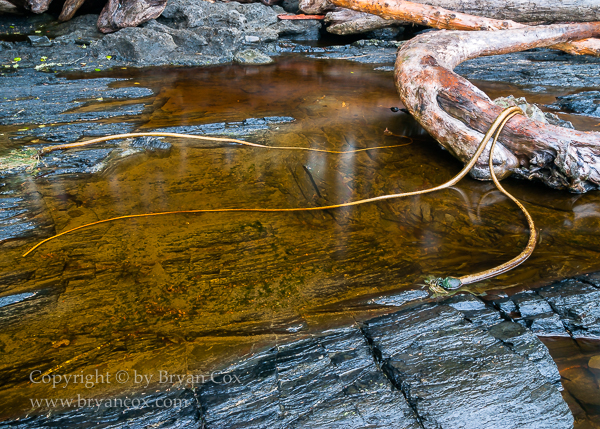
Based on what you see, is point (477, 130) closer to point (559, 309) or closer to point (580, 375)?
point (559, 309)

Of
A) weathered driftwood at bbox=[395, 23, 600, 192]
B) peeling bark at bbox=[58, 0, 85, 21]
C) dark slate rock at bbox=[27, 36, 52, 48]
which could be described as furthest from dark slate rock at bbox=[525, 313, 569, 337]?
peeling bark at bbox=[58, 0, 85, 21]

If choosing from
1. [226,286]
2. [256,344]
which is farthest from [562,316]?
[226,286]

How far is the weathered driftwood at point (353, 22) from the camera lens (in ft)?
30.0

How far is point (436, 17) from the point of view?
7.08 m

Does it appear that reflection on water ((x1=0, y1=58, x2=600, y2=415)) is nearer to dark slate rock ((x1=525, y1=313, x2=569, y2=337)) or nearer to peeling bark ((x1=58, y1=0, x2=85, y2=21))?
dark slate rock ((x1=525, y1=313, x2=569, y2=337))

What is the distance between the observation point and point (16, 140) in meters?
4.19

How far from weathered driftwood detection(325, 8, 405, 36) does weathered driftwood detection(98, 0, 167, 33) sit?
406 centimetres

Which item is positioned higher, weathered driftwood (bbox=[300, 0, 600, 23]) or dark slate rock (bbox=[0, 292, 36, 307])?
weathered driftwood (bbox=[300, 0, 600, 23])

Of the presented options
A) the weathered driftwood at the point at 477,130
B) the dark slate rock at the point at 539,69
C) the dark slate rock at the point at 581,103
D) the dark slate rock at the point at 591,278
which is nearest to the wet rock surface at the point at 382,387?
the dark slate rock at the point at 591,278

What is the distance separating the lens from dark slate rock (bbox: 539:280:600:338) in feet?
7.24

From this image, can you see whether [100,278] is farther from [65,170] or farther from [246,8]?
[246,8]

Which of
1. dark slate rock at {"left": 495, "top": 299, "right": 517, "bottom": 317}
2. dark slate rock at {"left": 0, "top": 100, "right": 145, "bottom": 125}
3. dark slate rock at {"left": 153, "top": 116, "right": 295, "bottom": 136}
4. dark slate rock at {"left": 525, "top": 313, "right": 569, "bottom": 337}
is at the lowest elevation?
dark slate rock at {"left": 525, "top": 313, "right": 569, "bottom": 337}

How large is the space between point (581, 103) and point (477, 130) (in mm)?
2977

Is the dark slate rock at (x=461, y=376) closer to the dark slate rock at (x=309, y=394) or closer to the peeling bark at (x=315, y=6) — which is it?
the dark slate rock at (x=309, y=394)
